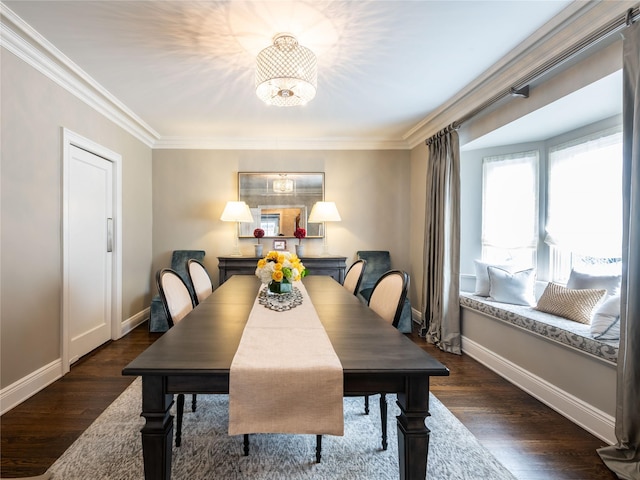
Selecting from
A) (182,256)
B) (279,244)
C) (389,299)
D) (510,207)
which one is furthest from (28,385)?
(510,207)

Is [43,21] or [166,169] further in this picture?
[166,169]

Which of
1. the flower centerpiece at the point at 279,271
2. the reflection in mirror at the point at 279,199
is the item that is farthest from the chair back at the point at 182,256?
the flower centerpiece at the point at 279,271

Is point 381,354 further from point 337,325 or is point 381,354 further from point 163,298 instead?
point 163,298

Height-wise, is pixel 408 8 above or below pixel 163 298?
above

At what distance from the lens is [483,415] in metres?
2.02

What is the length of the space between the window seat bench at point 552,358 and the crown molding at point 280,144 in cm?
256

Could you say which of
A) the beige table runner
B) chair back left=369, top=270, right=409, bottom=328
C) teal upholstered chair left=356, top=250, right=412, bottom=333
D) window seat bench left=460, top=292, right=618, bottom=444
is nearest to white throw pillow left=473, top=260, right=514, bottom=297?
window seat bench left=460, top=292, right=618, bottom=444

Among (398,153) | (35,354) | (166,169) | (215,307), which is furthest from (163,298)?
(398,153)

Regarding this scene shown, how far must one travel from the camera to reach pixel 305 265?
13.1 ft

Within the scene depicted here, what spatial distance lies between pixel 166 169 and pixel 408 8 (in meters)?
3.72

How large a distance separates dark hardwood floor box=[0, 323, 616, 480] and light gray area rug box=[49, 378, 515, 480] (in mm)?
119

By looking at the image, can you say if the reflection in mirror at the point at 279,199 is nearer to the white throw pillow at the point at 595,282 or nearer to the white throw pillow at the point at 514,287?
the white throw pillow at the point at 514,287

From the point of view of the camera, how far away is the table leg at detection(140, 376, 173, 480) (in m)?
1.00

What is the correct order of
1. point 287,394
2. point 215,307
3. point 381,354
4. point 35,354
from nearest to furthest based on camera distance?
point 287,394, point 381,354, point 215,307, point 35,354
